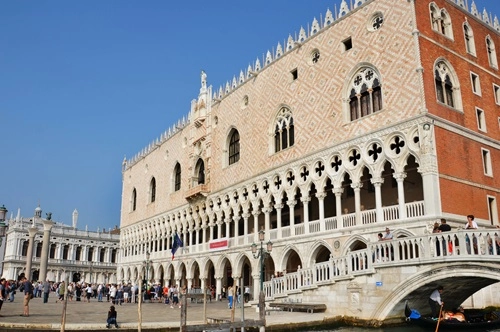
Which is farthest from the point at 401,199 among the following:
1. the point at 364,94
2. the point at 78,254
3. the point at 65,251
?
the point at 78,254

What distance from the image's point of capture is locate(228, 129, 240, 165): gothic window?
24.4 metres

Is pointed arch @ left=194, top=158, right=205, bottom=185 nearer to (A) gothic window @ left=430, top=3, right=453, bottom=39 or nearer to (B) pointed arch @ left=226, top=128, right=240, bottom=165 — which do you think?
(B) pointed arch @ left=226, top=128, right=240, bottom=165

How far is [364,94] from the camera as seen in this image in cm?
1697

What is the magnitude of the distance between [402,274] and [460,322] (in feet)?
5.19

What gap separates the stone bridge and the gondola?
547mm

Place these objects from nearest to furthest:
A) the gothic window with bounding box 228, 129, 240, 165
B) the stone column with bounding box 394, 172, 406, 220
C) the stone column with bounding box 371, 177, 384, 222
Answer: the stone column with bounding box 394, 172, 406, 220
the stone column with bounding box 371, 177, 384, 222
the gothic window with bounding box 228, 129, 240, 165

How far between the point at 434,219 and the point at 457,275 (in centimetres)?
368

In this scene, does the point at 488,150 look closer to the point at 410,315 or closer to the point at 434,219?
the point at 434,219

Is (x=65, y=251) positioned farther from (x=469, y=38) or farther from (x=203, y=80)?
(x=469, y=38)

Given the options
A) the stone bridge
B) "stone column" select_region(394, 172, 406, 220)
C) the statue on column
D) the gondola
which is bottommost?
the gondola

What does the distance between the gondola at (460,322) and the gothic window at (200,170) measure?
18160mm

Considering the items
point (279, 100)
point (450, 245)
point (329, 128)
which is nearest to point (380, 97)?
point (329, 128)

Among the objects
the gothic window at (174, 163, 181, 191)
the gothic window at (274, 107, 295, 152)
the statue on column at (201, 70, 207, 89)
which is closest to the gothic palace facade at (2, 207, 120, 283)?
the gothic window at (174, 163, 181, 191)

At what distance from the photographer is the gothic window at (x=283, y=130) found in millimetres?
20438
